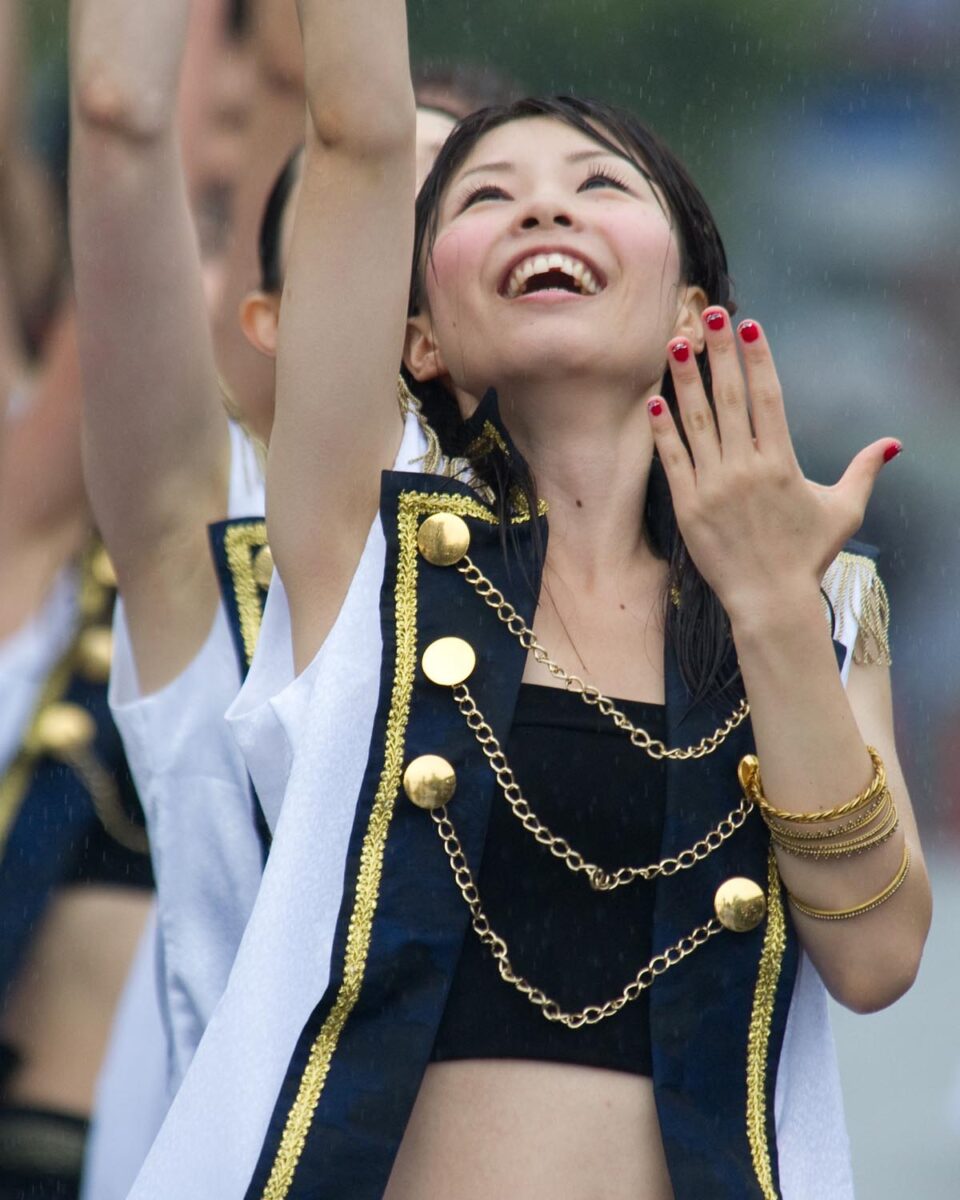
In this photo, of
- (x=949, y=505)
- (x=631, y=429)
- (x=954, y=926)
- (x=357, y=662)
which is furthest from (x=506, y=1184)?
(x=949, y=505)

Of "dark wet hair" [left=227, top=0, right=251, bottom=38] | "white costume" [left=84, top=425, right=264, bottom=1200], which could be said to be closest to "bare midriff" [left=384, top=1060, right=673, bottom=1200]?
"white costume" [left=84, top=425, right=264, bottom=1200]

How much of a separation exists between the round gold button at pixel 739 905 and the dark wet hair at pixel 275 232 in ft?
4.48

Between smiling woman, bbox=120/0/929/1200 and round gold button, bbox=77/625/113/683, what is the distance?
0.69 metres

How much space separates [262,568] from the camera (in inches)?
89.2

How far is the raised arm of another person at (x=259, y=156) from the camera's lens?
3.43 meters

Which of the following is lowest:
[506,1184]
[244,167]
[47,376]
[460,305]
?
[506,1184]

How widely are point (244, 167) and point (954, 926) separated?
228 cm

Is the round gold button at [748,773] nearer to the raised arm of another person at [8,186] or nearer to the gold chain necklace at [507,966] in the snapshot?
the gold chain necklace at [507,966]

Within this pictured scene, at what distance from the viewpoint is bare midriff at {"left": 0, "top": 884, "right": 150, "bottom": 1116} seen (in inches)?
101

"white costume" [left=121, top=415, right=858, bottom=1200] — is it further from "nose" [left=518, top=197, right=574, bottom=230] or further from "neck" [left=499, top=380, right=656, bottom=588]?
"nose" [left=518, top=197, right=574, bottom=230]

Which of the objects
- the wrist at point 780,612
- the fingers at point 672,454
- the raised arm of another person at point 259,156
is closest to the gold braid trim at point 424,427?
the fingers at point 672,454

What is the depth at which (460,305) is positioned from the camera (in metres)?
2.02

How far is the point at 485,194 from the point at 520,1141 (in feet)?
3.18

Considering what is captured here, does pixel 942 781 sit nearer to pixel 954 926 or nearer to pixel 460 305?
pixel 954 926
